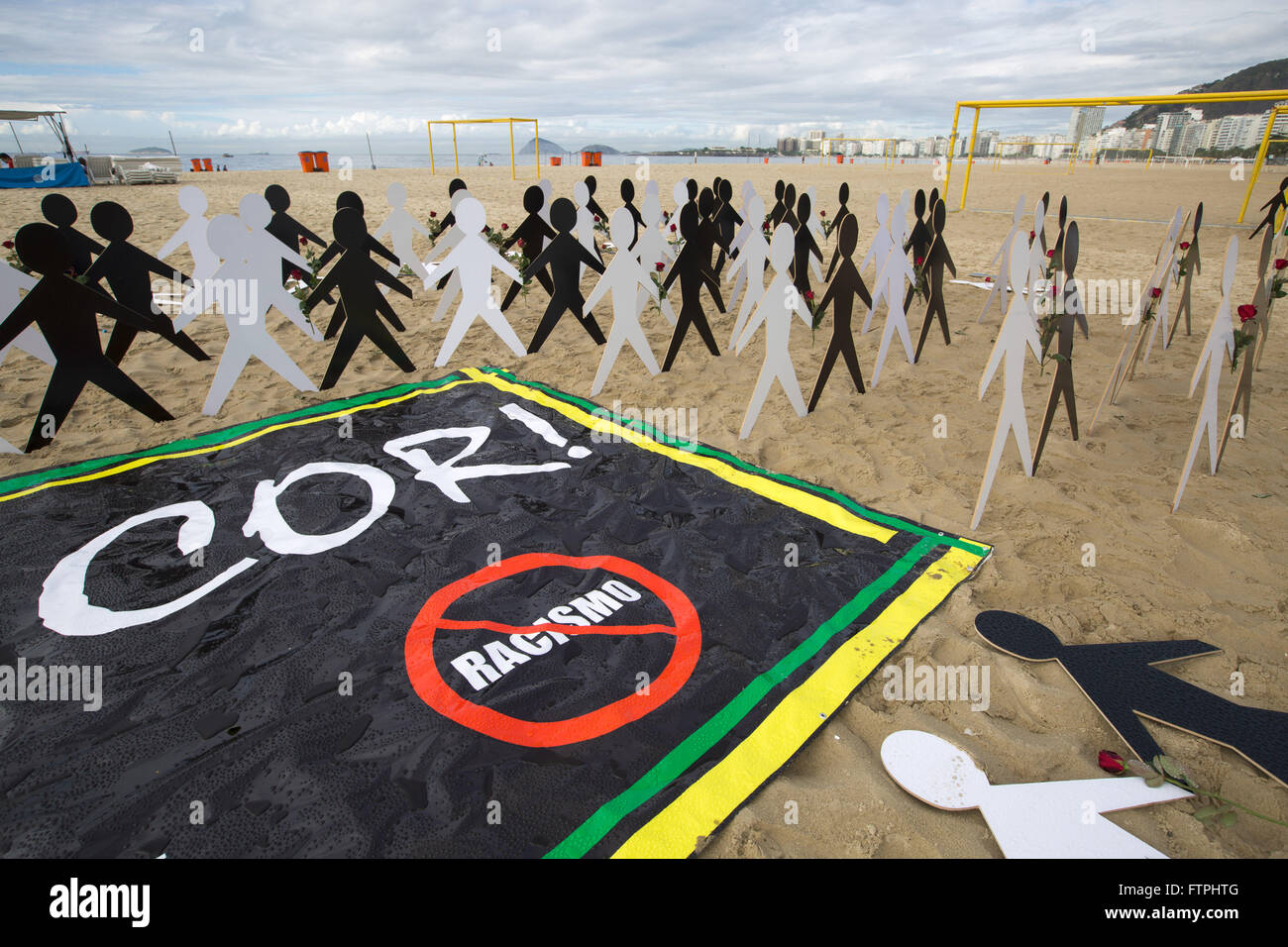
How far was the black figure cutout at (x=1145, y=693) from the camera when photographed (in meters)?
2.01

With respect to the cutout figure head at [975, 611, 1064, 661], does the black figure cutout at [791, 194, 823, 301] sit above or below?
above

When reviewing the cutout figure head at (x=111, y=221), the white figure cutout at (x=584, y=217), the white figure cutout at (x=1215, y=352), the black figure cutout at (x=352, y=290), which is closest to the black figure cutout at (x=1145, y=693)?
the white figure cutout at (x=1215, y=352)

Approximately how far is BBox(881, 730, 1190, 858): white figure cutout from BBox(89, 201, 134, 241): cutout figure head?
19.2 ft

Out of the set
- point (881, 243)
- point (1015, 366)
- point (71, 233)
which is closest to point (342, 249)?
point (71, 233)

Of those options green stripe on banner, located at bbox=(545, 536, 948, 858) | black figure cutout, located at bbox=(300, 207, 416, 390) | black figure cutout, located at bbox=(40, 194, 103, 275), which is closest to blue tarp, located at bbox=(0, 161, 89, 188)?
black figure cutout, located at bbox=(40, 194, 103, 275)

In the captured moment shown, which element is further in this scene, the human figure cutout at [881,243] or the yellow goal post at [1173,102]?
the yellow goal post at [1173,102]

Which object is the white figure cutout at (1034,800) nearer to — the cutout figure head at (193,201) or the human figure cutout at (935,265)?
the human figure cutout at (935,265)

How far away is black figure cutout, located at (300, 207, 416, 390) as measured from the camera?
4.88 meters

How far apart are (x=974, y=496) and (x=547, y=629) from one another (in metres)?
2.55

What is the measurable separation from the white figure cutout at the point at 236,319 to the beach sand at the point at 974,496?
20cm

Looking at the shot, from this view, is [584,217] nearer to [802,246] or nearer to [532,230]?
[532,230]

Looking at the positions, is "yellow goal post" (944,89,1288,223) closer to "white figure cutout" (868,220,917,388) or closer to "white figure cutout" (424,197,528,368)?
"white figure cutout" (868,220,917,388)

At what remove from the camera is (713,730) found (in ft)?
6.87
